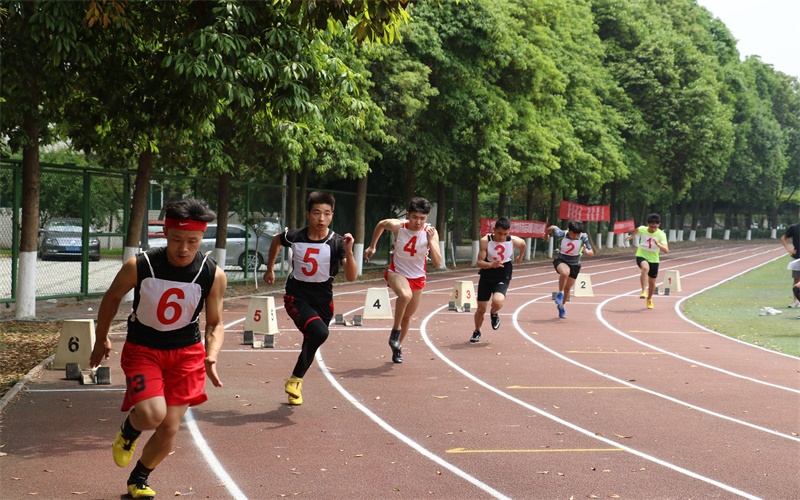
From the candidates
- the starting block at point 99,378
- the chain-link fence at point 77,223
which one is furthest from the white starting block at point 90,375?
the chain-link fence at point 77,223

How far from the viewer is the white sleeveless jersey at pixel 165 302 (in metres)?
5.93

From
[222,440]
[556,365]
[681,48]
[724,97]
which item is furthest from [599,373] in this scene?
[724,97]

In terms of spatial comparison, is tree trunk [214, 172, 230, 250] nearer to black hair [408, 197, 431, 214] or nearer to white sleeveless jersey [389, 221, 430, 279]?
white sleeveless jersey [389, 221, 430, 279]

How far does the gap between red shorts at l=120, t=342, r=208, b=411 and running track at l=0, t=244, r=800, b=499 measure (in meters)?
0.72

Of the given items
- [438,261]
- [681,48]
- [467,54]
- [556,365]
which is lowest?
[556,365]

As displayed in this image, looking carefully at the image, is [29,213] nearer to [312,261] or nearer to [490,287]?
[490,287]

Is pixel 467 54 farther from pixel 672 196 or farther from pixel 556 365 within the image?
pixel 672 196

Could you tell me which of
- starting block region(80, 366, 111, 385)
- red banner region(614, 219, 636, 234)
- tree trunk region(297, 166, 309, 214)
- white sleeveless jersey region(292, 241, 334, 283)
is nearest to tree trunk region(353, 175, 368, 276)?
tree trunk region(297, 166, 309, 214)

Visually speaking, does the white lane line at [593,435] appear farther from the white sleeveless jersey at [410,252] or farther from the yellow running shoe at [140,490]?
the yellow running shoe at [140,490]

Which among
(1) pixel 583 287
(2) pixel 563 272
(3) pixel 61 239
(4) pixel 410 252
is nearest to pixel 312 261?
(4) pixel 410 252

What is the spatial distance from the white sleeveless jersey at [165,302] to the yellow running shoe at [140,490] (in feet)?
3.10

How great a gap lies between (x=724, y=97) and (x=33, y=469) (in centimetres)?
7253

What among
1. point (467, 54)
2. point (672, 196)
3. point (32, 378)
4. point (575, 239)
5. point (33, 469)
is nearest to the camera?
point (33, 469)

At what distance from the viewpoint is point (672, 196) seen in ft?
228
